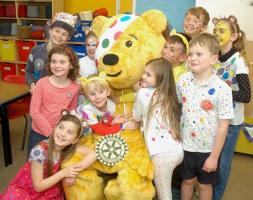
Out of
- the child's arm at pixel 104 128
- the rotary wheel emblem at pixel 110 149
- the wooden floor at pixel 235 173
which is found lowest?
the wooden floor at pixel 235 173


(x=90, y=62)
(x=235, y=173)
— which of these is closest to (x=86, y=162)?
(x=90, y=62)

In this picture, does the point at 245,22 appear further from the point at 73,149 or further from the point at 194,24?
the point at 73,149

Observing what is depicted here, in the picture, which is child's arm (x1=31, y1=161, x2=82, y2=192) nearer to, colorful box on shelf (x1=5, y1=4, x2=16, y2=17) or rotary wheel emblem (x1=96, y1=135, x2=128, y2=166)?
rotary wheel emblem (x1=96, y1=135, x2=128, y2=166)

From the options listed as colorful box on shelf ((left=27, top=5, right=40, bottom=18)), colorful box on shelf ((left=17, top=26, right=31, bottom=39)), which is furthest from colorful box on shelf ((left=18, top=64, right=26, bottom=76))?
colorful box on shelf ((left=27, top=5, right=40, bottom=18))

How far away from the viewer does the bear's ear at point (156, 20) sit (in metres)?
1.82

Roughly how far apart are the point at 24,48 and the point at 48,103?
3.64 m

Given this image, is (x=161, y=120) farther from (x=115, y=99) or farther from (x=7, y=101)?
(x=7, y=101)

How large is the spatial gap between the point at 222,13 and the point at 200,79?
225 cm

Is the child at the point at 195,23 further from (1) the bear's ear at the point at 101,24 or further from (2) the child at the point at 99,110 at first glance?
(2) the child at the point at 99,110

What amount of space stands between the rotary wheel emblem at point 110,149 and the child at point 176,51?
0.49 meters

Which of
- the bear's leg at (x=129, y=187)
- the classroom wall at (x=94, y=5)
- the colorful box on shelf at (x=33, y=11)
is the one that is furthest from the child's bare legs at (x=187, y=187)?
the colorful box on shelf at (x=33, y=11)

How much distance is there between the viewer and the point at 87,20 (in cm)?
470

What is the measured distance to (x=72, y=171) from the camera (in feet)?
5.27

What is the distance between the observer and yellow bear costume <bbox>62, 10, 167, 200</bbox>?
5.23ft
